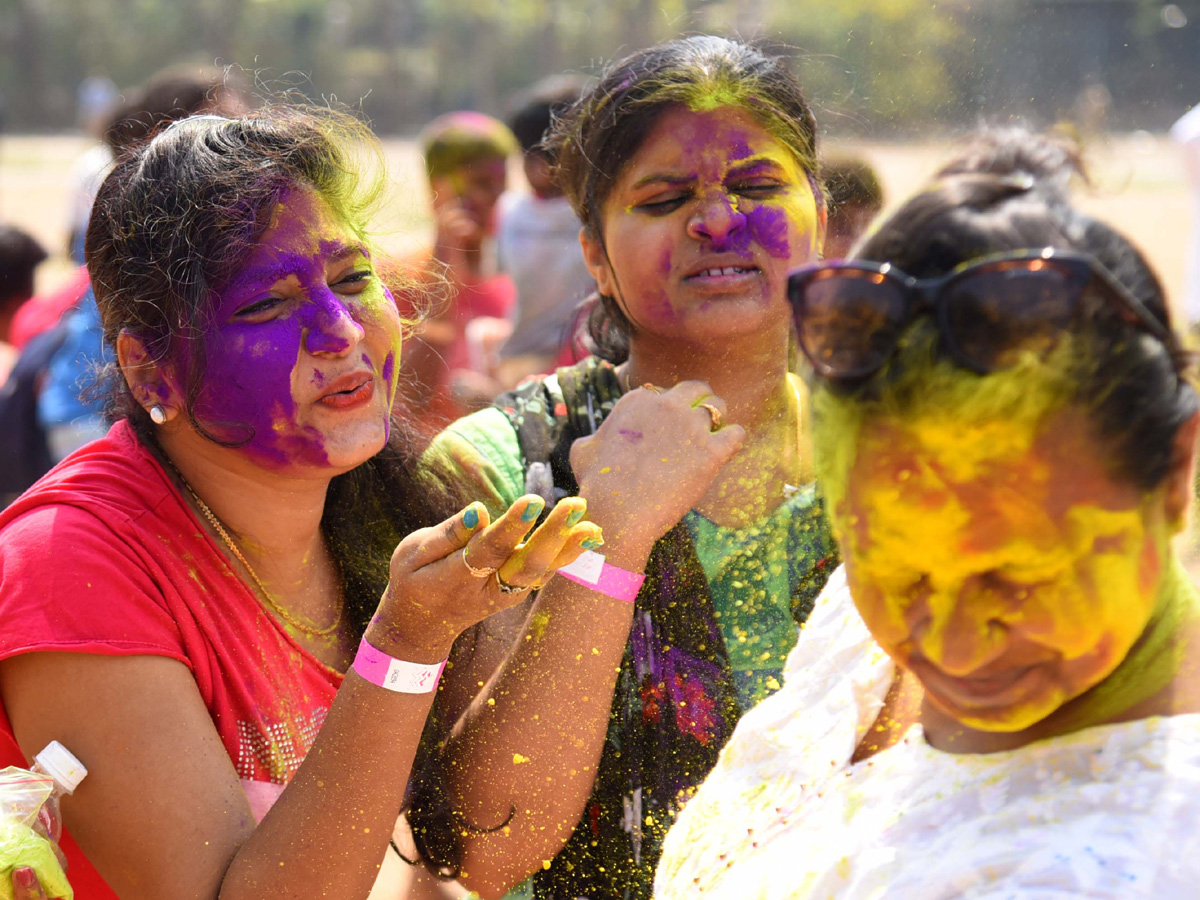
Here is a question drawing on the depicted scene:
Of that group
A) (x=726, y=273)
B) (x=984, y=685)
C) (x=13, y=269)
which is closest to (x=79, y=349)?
(x=13, y=269)

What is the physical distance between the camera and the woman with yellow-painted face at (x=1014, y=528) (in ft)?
3.14

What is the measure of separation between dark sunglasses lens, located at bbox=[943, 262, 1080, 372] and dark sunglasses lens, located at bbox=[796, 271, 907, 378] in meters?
0.06

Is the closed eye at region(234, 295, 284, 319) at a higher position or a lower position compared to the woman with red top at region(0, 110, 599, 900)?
higher

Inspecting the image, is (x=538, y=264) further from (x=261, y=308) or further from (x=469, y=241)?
(x=261, y=308)

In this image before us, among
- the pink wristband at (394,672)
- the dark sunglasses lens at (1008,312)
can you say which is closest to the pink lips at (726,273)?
the pink wristband at (394,672)

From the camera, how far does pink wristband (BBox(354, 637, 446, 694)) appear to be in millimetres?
1541

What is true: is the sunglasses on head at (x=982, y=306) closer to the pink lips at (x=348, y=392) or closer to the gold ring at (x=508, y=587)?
the gold ring at (x=508, y=587)

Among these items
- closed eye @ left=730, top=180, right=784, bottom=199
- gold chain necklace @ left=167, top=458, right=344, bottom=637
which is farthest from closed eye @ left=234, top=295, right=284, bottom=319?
closed eye @ left=730, top=180, right=784, bottom=199

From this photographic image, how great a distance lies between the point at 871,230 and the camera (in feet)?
3.70

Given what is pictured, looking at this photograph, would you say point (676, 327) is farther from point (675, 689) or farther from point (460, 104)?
point (460, 104)

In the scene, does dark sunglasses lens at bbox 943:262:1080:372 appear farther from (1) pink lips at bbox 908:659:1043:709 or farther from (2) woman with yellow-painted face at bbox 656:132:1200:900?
(1) pink lips at bbox 908:659:1043:709

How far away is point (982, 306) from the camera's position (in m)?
0.97

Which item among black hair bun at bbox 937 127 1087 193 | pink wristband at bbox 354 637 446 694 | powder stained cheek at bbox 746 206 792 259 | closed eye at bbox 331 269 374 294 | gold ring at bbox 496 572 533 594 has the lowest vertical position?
pink wristband at bbox 354 637 446 694

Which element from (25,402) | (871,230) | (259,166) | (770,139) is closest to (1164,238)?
(871,230)
